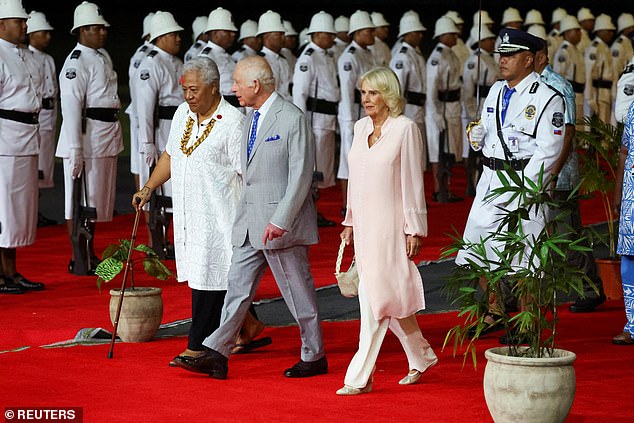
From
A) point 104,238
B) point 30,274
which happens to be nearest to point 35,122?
point 30,274

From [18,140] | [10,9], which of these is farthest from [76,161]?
[10,9]

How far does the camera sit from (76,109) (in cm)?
936

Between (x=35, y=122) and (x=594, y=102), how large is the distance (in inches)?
445

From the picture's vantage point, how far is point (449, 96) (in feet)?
47.4

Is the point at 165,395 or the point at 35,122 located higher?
the point at 35,122

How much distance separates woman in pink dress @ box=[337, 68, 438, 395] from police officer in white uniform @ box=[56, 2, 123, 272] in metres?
3.84

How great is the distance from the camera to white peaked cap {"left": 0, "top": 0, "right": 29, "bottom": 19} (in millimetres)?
8727

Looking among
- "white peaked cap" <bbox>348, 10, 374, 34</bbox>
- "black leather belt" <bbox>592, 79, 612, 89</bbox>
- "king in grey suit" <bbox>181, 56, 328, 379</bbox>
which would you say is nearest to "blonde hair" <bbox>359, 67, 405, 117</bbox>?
"king in grey suit" <bbox>181, 56, 328, 379</bbox>

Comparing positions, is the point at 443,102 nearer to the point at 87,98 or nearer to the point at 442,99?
the point at 442,99

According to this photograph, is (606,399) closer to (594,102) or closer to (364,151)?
(364,151)

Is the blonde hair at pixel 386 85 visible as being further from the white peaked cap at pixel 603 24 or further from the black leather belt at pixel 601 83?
the white peaked cap at pixel 603 24

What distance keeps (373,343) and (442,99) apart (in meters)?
8.73

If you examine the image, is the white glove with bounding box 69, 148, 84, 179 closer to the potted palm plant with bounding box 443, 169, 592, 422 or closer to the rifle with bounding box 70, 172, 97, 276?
the rifle with bounding box 70, 172, 97, 276

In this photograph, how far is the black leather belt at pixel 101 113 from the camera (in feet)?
31.3
